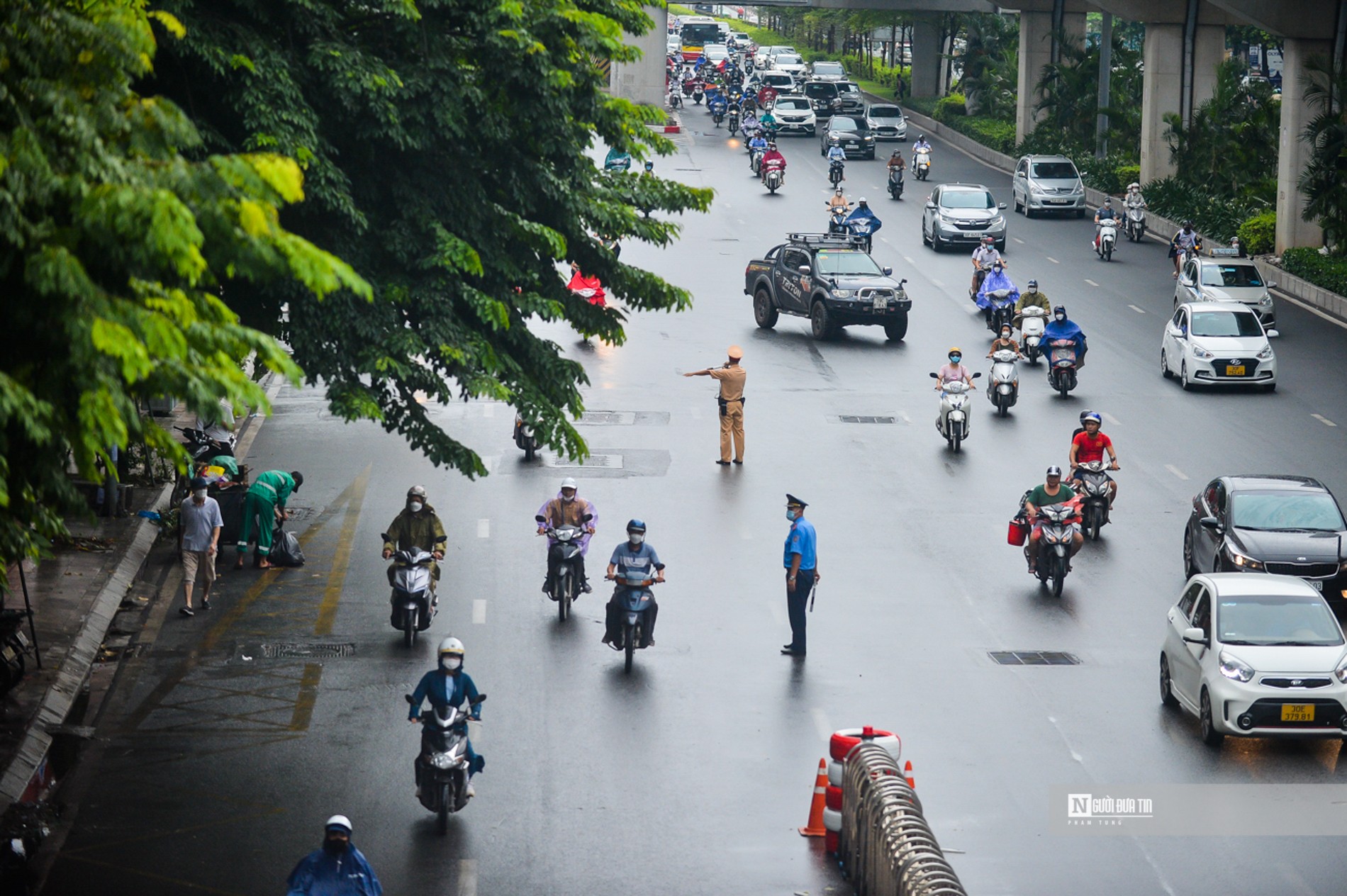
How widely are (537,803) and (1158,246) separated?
135ft

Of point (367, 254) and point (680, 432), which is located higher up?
point (367, 254)

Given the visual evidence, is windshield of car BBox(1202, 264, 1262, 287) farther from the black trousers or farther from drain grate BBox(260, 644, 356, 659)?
drain grate BBox(260, 644, 356, 659)

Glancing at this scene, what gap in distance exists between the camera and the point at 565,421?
46.6 ft

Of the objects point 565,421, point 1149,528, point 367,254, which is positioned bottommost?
point 1149,528

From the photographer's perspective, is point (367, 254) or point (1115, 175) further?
point (1115, 175)

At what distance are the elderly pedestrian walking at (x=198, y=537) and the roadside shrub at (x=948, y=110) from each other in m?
67.1

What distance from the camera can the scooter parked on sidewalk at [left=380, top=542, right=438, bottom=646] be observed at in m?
19.0

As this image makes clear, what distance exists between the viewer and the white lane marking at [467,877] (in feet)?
42.2

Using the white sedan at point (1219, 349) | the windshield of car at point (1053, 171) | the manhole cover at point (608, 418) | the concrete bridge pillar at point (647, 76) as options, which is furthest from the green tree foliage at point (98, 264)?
the concrete bridge pillar at point (647, 76)

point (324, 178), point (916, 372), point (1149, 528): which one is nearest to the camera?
point (324, 178)

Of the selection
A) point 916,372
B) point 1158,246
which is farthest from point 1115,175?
point 916,372

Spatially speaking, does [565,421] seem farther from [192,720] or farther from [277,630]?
[277,630]

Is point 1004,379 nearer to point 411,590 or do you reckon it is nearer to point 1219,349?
point 1219,349

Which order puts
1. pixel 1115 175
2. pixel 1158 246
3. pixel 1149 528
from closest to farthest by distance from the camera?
pixel 1149 528 → pixel 1158 246 → pixel 1115 175
